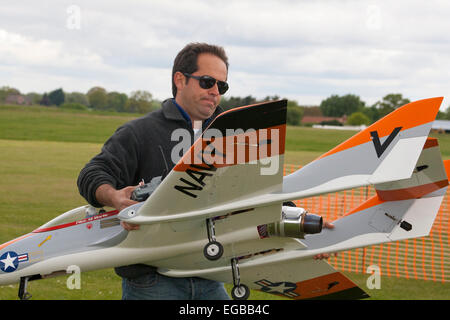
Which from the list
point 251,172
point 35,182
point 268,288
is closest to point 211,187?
point 251,172

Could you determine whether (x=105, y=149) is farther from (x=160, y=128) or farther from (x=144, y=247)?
(x=144, y=247)

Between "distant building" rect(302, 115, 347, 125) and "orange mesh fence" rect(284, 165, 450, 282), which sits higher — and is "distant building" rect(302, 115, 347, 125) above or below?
above

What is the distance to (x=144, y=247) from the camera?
3461 millimetres

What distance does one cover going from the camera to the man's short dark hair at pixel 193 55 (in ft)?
12.5

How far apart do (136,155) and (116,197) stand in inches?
18.1

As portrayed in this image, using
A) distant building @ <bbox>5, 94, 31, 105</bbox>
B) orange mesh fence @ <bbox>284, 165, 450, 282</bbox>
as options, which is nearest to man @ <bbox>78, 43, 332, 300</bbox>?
orange mesh fence @ <bbox>284, 165, 450, 282</bbox>

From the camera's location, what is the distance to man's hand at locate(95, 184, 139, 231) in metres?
3.21

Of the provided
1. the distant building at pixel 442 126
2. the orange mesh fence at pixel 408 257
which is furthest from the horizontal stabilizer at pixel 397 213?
the distant building at pixel 442 126

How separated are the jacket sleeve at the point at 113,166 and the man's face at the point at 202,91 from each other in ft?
1.64

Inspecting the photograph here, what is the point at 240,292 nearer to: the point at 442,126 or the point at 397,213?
the point at 397,213

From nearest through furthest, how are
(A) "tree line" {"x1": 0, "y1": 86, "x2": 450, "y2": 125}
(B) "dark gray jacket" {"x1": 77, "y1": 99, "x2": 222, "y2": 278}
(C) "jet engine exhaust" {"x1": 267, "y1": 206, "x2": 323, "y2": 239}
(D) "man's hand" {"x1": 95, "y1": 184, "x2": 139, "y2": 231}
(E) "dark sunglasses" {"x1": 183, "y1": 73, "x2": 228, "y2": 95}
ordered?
(D) "man's hand" {"x1": 95, "y1": 184, "x2": 139, "y2": 231} → (C) "jet engine exhaust" {"x1": 267, "y1": 206, "x2": 323, "y2": 239} → (B) "dark gray jacket" {"x1": 77, "y1": 99, "x2": 222, "y2": 278} → (E) "dark sunglasses" {"x1": 183, "y1": 73, "x2": 228, "y2": 95} → (A) "tree line" {"x1": 0, "y1": 86, "x2": 450, "y2": 125}

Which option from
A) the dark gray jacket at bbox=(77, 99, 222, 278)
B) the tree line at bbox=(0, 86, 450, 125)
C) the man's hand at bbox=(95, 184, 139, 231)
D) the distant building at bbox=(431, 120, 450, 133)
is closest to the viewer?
the man's hand at bbox=(95, 184, 139, 231)

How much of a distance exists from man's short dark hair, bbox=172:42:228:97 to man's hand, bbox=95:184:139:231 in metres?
1.06

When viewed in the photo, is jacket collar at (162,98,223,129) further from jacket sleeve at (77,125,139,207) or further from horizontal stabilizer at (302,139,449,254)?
horizontal stabilizer at (302,139,449,254)
